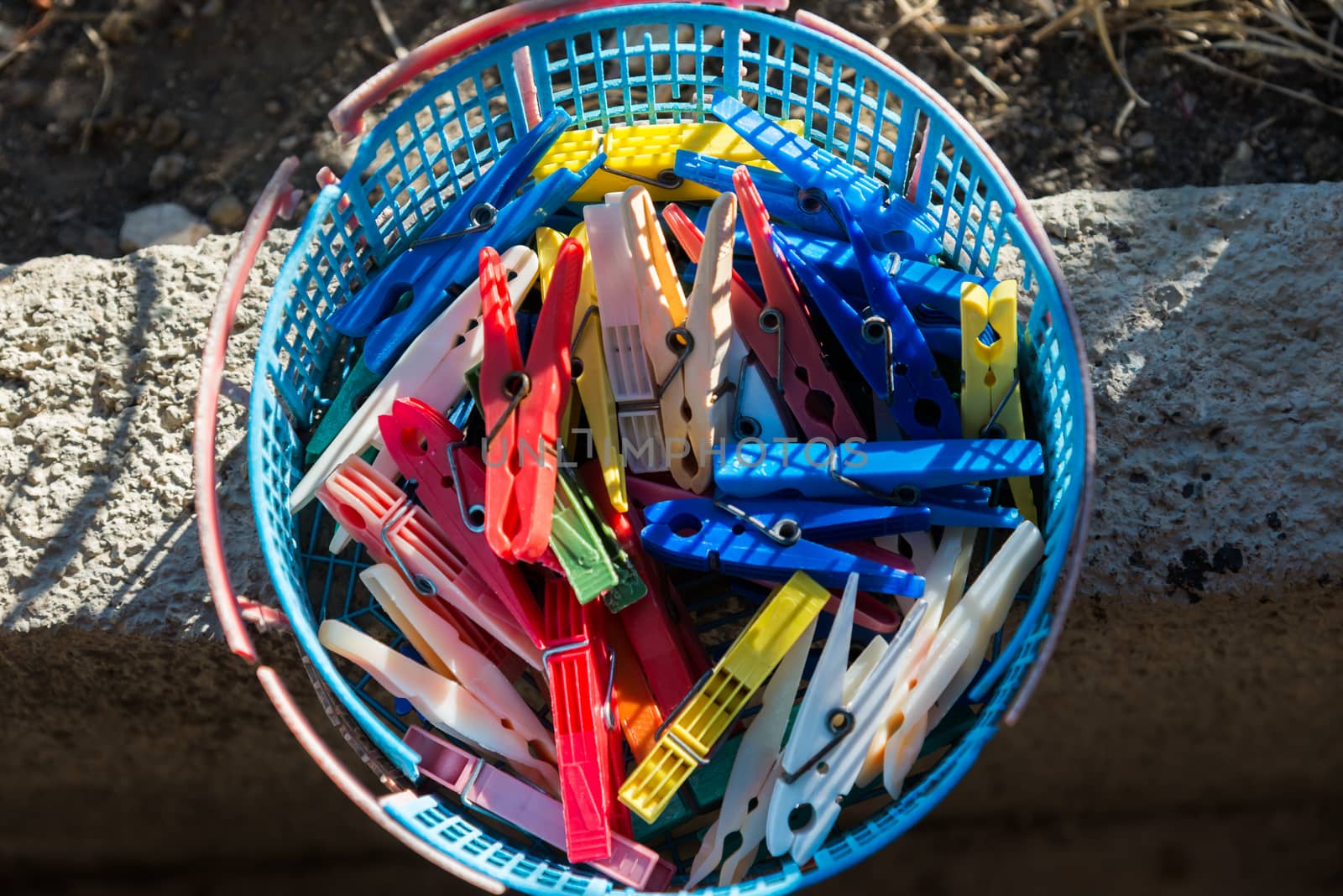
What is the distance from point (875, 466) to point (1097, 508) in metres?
0.31

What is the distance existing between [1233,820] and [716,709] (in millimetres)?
1360

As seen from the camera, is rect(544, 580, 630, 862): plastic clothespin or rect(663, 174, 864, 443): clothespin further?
rect(663, 174, 864, 443): clothespin

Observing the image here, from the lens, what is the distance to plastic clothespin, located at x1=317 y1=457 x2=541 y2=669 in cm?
121

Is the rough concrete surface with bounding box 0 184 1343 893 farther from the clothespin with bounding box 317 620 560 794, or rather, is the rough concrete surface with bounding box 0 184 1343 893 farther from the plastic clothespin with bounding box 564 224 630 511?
the plastic clothespin with bounding box 564 224 630 511

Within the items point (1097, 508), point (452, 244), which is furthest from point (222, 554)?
point (1097, 508)

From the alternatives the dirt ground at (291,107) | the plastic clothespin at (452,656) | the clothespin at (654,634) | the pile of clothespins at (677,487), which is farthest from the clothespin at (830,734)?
the dirt ground at (291,107)

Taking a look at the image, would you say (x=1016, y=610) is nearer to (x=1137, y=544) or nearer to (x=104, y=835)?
(x=1137, y=544)

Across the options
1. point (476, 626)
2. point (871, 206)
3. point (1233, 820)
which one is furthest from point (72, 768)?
point (1233, 820)

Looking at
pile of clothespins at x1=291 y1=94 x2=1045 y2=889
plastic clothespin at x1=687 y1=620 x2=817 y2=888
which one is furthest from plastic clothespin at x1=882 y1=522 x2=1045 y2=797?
plastic clothespin at x1=687 y1=620 x2=817 y2=888

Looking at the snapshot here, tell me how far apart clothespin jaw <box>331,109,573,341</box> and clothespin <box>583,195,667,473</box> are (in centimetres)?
15

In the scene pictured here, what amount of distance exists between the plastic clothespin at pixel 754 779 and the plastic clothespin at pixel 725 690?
0.12 ft

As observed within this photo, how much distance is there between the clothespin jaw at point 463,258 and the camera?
1292mm

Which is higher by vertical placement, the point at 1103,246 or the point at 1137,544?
the point at 1103,246

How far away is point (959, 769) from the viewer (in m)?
1.08
